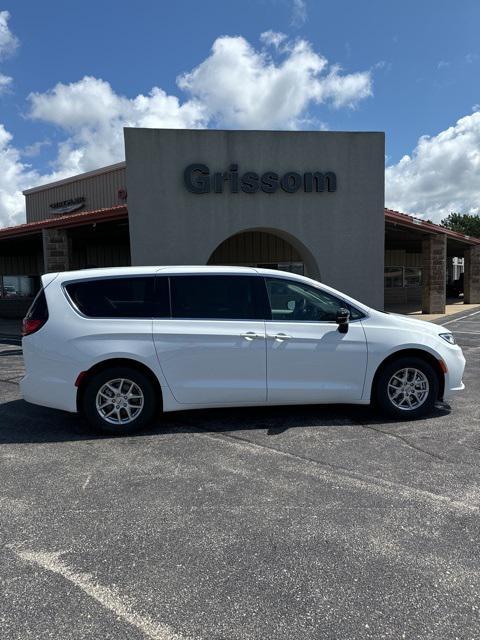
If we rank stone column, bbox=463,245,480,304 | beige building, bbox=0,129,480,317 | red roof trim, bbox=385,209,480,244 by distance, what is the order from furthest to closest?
stone column, bbox=463,245,480,304
red roof trim, bbox=385,209,480,244
beige building, bbox=0,129,480,317

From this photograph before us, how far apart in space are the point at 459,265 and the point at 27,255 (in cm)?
4033

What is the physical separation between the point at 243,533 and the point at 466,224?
247 ft

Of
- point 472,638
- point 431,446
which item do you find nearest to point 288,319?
point 431,446

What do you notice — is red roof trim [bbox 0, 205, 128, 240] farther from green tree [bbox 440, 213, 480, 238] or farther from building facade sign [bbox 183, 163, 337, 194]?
green tree [bbox 440, 213, 480, 238]

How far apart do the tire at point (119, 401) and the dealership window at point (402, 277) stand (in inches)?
938

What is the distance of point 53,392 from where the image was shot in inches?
196

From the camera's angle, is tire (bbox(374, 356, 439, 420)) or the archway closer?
tire (bbox(374, 356, 439, 420))

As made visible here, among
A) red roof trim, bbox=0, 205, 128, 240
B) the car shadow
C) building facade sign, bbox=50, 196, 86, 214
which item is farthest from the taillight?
building facade sign, bbox=50, 196, 86, 214

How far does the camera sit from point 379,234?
506 inches

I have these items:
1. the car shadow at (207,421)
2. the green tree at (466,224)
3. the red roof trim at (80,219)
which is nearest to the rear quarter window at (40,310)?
the car shadow at (207,421)

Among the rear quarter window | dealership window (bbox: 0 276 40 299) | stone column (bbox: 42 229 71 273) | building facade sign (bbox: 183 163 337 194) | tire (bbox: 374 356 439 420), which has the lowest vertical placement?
tire (bbox: 374 356 439 420)

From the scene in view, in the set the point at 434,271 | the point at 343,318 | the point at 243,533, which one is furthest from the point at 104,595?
the point at 434,271

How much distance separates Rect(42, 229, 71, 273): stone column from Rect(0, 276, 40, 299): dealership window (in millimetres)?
9060

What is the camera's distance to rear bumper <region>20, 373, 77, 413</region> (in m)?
4.94
